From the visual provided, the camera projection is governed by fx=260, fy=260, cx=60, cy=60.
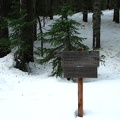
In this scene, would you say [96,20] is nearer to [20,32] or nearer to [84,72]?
[20,32]

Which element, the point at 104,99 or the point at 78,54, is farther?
the point at 104,99

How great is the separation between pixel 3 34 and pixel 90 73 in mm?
9168

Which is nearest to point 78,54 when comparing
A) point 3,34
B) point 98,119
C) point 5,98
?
point 98,119

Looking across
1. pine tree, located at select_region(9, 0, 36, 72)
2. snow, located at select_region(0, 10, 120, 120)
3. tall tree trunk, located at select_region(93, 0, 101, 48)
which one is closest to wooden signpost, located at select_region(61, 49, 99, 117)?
snow, located at select_region(0, 10, 120, 120)

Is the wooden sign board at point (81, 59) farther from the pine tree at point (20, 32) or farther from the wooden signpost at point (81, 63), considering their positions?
the pine tree at point (20, 32)

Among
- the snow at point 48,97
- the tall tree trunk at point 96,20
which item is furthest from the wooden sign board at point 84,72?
the tall tree trunk at point 96,20

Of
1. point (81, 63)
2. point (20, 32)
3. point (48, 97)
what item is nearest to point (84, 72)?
point (81, 63)

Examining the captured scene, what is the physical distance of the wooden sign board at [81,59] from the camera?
6340 millimetres

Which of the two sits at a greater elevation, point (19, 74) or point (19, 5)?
point (19, 5)

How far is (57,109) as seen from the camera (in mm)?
7164

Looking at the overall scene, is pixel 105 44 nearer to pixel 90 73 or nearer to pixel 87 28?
pixel 87 28

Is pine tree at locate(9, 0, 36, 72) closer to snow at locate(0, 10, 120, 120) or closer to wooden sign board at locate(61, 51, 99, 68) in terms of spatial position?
snow at locate(0, 10, 120, 120)

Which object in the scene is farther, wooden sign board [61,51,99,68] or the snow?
the snow

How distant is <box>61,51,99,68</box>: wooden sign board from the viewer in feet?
20.8
